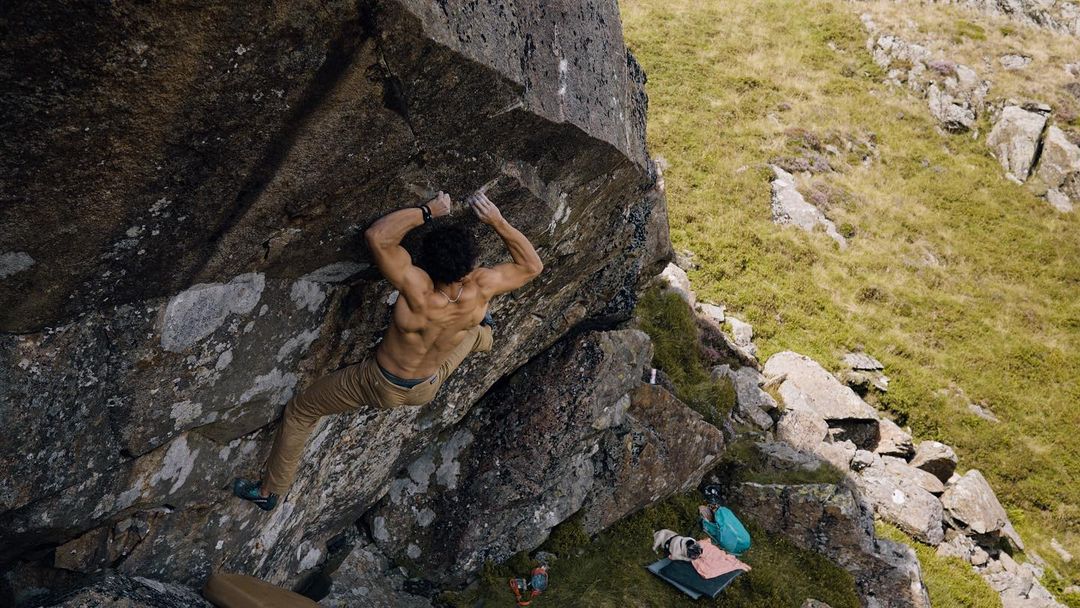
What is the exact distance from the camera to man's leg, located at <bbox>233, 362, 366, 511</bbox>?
24.2 ft

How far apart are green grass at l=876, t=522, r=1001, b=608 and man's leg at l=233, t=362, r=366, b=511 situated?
1289cm

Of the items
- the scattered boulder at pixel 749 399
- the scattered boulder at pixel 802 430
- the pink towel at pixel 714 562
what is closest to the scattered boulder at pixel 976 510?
the scattered boulder at pixel 802 430

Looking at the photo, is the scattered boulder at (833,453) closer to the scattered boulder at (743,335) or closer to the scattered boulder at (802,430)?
the scattered boulder at (802,430)

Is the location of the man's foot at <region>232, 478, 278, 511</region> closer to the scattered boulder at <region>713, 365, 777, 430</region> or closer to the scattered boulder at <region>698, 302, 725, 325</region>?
the scattered boulder at <region>713, 365, 777, 430</region>

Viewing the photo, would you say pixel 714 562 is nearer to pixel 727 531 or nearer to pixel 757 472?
pixel 727 531

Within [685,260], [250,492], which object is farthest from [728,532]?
[685,260]

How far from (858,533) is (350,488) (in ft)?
29.3

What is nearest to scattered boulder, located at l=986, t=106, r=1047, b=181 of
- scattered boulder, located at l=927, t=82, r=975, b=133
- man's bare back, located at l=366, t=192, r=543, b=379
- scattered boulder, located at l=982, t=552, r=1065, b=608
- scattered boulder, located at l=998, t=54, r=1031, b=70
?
scattered boulder, located at l=927, t=82, r=975, b=133

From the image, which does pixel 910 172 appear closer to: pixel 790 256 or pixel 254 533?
pixel 790 256

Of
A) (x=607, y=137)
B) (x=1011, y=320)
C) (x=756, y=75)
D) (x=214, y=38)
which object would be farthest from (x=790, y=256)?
(x=214, y=38)

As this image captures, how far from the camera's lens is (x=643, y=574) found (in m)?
10.8

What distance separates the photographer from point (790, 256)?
24.8 meters

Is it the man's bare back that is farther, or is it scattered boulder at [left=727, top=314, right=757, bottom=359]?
scattered boulder at [left=727, top=314, right=757, bottom=359]

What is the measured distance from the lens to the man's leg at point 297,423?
7367 millimetres
